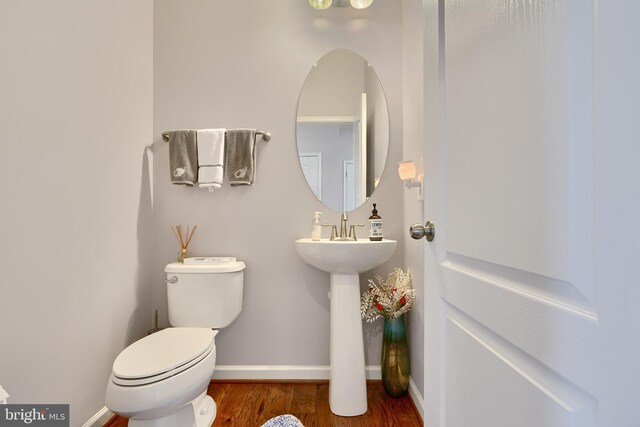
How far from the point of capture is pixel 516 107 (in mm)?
527

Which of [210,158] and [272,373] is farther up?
[210,158]

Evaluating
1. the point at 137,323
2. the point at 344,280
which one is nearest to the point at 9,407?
the point at 137,323

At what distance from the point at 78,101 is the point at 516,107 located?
64.6 inches

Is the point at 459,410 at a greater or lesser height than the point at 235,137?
lesser

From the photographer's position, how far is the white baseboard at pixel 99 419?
4.99ft

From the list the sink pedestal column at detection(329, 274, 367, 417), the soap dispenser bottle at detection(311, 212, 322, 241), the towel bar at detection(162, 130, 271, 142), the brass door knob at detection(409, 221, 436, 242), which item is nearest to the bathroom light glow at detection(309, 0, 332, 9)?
the towel bar at detection(162, 130, 271, 142)

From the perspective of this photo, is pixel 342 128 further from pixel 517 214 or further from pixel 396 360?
pixel 517 214

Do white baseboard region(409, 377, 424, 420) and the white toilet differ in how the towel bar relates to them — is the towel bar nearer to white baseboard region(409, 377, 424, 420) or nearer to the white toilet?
the white toilet

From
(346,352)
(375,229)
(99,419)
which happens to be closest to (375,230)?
(375,229)

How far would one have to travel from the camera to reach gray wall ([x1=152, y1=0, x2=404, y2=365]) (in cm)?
209

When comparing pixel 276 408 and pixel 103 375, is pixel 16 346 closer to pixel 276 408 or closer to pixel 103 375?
pixel 103 375

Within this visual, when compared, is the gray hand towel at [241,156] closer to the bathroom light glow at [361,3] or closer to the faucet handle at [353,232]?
the faucet handle at [353,232]

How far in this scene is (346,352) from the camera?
175 centimetres

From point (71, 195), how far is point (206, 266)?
687mm
